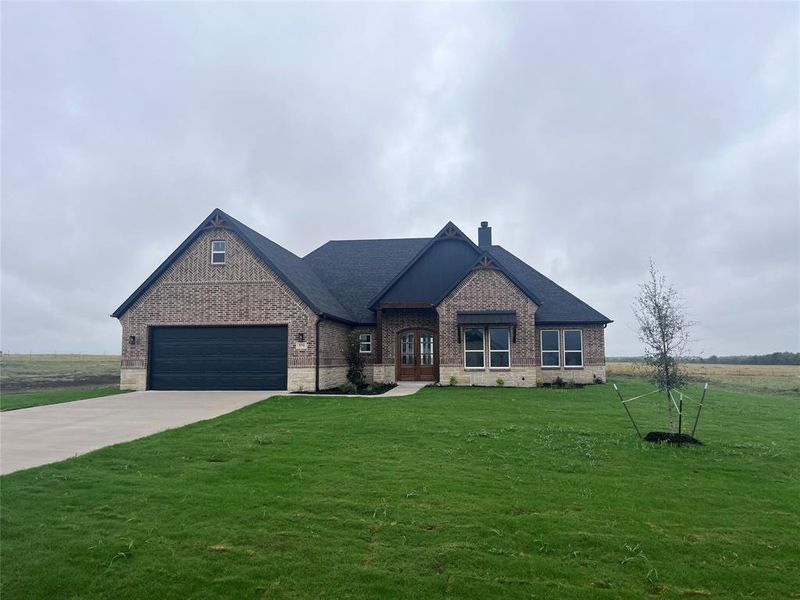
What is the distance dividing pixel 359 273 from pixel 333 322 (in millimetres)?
6645

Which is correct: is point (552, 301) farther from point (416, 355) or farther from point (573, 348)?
point (416, 355)

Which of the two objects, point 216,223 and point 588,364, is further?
point 588,364

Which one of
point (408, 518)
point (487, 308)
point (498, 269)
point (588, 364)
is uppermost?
point (498, 269)

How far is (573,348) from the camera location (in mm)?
25953

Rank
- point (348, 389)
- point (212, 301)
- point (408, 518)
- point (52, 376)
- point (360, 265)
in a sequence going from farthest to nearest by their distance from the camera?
point (52, 376) → point (360, 265) → point (212, 301) → point (348, 389) → point (408, 518)

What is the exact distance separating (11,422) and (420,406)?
10904 millimetres

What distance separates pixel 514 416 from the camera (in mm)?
13844

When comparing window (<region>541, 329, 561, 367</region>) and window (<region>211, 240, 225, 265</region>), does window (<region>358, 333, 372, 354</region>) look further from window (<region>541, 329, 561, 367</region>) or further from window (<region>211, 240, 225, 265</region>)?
window (<region>541, 329, 561, 367</region>)

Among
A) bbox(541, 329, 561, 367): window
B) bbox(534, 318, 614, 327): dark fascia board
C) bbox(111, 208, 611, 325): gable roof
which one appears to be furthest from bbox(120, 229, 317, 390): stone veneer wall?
bbox(541, 329, 561, 367): window

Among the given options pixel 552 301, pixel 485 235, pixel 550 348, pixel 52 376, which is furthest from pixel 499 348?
pixel 52 376

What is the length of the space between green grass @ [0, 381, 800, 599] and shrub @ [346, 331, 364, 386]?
490 inches

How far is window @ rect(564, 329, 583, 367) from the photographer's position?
25.9m

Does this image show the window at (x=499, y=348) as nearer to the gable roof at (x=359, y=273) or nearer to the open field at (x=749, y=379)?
the gable roof at (x=359, y=273)

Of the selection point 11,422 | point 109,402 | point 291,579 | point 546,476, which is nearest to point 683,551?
point 546,476
